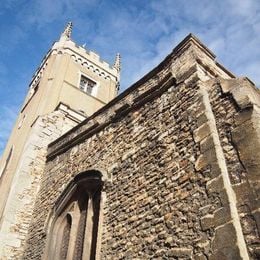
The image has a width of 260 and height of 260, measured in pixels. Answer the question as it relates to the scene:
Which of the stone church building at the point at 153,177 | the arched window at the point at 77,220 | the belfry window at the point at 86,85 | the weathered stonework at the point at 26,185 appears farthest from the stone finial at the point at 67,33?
the arched window at the point at 77,220

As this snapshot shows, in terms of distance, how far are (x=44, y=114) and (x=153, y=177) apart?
22.1 ft

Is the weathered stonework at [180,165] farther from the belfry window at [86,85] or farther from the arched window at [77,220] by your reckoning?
the belfry window at [86,85]

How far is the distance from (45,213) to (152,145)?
3.53m

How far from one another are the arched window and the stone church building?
2 cm

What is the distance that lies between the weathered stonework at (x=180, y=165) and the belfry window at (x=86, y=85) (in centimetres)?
702

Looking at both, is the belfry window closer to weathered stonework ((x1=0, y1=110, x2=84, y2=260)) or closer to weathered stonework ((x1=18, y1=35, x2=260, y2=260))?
weathered stonework ((x1=0, y1=110, x2=84, y2=260))

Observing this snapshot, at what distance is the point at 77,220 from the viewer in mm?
6629

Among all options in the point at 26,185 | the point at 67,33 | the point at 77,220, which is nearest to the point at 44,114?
the point at 26,185

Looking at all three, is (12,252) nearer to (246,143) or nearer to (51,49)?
(246,143)

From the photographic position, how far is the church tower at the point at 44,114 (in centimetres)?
795

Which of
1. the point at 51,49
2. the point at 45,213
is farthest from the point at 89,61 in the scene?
the point at 45,213

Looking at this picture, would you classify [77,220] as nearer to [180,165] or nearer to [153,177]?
[153,177]

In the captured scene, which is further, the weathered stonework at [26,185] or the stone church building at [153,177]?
the weathered stonework at [26,185]

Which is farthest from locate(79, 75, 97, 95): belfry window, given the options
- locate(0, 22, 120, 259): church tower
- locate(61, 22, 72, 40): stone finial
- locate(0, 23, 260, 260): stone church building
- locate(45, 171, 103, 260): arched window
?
locate(45, 171, 103, 260): arched window
